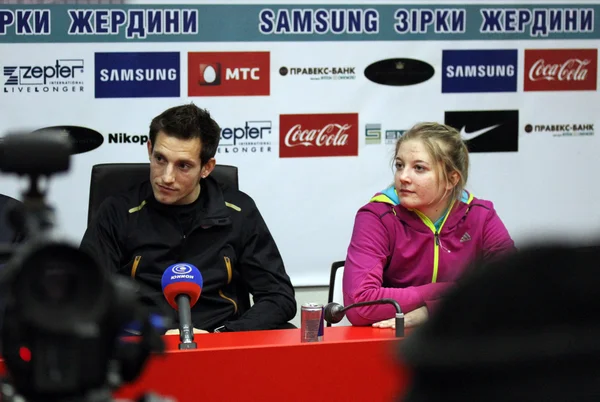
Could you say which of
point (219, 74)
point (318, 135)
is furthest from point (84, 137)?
point (318, 135)

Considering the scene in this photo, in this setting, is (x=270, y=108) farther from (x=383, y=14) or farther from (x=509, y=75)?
(x=509, y=75)

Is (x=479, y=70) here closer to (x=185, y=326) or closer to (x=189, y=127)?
(x=189, y=127)

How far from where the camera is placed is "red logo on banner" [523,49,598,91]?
4.41 m

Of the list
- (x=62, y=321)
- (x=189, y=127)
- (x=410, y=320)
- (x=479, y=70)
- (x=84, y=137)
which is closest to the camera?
(x=62, y=321)

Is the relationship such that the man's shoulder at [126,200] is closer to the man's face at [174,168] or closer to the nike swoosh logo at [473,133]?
the man's face at [174,168]

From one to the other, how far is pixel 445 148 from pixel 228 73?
1.53m

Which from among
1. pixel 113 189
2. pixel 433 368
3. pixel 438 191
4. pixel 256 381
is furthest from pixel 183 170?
pixel 433 368

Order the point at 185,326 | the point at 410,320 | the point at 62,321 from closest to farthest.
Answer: the point at 62,321 → the point at 185,326 → the point at 410,320

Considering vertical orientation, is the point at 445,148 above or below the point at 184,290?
above

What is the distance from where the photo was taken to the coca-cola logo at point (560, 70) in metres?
4.41

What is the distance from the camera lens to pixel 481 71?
4.35 meters

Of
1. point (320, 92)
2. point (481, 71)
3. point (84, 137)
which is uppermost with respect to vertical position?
point (481, 71)

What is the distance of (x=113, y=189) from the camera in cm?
312

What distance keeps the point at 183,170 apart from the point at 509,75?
2040 mm
